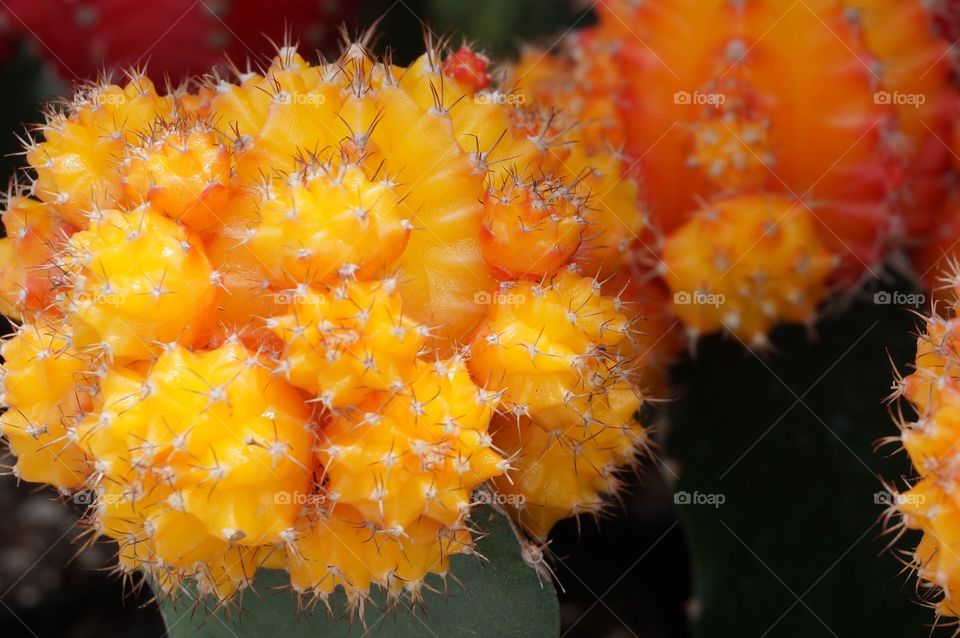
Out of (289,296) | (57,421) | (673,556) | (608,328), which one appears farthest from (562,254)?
A: (673,556)

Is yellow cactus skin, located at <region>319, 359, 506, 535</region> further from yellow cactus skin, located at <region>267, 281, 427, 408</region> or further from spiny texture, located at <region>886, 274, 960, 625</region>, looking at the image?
spiny texture, located at <region>886, 274, 960, 625</region>

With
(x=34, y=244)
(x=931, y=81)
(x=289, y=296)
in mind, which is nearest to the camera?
(x=289, y=296)

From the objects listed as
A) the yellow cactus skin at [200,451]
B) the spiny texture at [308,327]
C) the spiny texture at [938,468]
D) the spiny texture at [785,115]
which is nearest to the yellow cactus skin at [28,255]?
the spiny texture at [308,327]

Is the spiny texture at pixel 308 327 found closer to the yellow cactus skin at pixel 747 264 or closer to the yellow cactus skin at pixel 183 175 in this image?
the yellow cactus skin at pixel 183 175

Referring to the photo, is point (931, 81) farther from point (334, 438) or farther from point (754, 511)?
point (334, 438)

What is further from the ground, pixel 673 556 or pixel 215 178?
pixel 215 178

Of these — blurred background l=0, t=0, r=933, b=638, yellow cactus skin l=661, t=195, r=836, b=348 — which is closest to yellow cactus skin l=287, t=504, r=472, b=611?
blurred background l=0, t=0, r=933, b=638

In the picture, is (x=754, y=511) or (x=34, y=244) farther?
(x=754, y=511)
